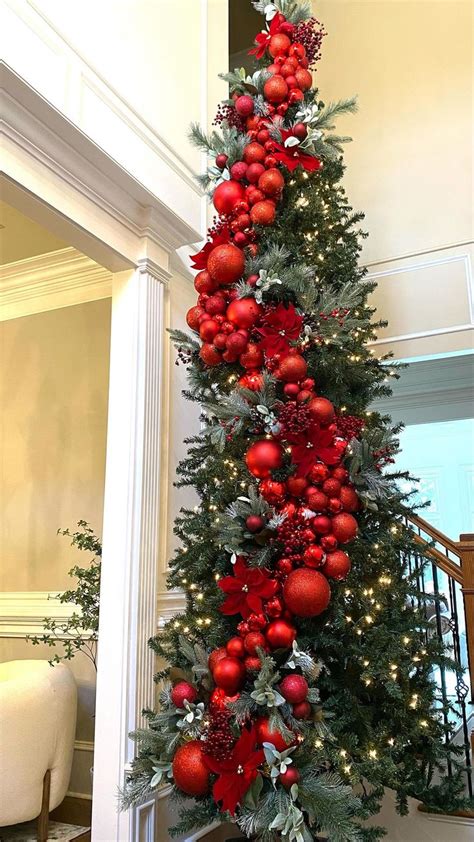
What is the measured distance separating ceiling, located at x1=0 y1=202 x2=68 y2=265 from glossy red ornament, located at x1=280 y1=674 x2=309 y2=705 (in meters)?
2.83

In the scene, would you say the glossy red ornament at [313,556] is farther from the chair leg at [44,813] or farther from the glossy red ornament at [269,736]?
the chair leg at [44,813]

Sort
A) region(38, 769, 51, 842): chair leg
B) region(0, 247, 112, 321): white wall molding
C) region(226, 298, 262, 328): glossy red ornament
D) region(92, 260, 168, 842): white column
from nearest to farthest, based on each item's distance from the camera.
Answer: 1. region(226, 298, 262, 328): glossy red ornament
2. region(92, 260, 168, 842): white column
3. region(38, 769, 51, 842): chair leg
4. region(0, 247, 112, 321): white wall molding

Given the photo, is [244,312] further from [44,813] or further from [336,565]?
[44,813]

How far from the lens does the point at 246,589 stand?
1.72 m

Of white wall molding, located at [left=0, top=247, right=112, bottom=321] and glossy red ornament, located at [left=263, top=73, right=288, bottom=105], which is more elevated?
white wall molding, located at [left=0, top=247, right=112, bottom=321]

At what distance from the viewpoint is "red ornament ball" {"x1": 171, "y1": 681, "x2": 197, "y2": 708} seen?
177cm

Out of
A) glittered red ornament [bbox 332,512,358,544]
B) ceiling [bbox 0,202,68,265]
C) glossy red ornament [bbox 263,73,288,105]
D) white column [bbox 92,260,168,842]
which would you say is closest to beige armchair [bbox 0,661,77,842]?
white column [bbox 92,260,168,842]

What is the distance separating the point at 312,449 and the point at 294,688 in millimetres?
630

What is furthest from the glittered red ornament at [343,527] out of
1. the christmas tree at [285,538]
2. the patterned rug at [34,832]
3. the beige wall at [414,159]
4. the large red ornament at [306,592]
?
the beige wall at [414,159]

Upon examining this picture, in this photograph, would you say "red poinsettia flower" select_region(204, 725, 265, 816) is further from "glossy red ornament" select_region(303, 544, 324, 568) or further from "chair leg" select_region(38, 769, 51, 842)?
"chair leg" select_region(38, 769, 51, 842)

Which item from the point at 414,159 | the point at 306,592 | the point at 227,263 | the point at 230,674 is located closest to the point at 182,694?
the point at 230,674

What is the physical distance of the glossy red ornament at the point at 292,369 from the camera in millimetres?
1797

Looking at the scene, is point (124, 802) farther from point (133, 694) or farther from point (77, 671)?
point (77, 671)

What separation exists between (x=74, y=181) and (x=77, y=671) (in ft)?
8.28
